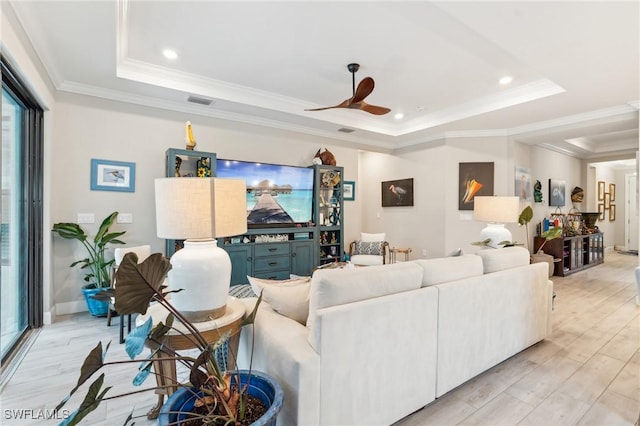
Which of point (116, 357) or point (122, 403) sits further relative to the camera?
point (116, 357)

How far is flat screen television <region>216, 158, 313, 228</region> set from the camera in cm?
451

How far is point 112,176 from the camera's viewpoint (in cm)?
379

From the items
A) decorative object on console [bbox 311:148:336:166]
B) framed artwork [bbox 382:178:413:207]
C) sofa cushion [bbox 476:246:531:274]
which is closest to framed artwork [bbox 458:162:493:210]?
framed artwork [bbox 382:178:413:207]

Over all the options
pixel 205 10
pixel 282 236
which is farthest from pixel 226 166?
pixel 205 10

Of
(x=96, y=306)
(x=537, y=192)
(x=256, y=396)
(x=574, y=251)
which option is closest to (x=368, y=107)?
(x=256, y=396)

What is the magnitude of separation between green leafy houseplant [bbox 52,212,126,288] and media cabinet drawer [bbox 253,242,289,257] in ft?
5.30

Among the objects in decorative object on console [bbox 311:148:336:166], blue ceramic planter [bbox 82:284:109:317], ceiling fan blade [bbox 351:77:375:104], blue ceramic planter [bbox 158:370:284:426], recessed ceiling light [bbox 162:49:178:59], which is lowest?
blue ceramic planter [bbox 82:284:109:317]

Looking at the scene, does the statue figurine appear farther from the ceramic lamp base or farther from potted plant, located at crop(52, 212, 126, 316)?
potted plant, located at crop(52, 212, 126, 316)

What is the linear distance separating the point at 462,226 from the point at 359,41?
150 inches

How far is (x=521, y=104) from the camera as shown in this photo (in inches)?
163

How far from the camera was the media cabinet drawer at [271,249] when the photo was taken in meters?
4.41

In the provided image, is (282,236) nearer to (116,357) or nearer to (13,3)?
(116,357)

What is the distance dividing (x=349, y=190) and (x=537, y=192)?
370 centimetres

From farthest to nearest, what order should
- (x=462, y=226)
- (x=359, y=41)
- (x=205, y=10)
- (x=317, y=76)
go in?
(x=462, y=226) < (x=317, y=76) < (x=359, y=41) < (x=205, y=10)
